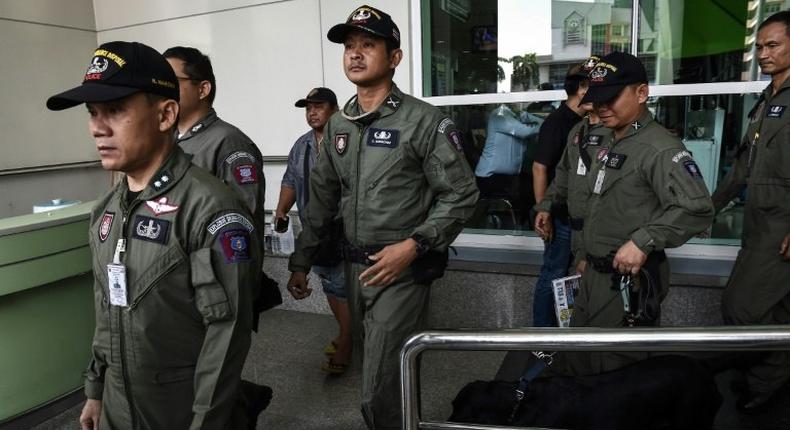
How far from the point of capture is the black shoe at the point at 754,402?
2.95m

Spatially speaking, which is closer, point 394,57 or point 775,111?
point 394,57

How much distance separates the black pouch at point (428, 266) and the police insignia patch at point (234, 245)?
3.03 feet

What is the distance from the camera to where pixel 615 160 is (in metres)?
2.55

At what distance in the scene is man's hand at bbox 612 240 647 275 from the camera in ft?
7.55

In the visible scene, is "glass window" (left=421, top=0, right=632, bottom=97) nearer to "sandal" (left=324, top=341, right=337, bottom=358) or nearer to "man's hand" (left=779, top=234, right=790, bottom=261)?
"man's hand" (left=779, top=234, right=790, bottom=261)

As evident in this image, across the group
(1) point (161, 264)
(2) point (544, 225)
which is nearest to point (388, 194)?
(1) point (161, 264)

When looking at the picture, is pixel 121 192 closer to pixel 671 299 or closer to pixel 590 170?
pixel 590 170

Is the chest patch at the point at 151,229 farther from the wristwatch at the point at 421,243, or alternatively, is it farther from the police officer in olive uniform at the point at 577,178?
A: the police officer in olive uniform at the point at 577,178

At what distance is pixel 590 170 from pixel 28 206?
512 cm

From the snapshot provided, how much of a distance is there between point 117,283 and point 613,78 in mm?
2163

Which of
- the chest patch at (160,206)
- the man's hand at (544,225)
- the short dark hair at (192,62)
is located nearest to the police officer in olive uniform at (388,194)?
the short dark hair at (192,62)

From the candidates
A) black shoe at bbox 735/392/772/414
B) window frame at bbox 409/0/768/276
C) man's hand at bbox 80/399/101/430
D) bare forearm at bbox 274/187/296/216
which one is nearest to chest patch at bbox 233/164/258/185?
man's hand at bbox 80/399/101/430

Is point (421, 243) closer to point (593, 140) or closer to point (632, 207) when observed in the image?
point (632, 207)

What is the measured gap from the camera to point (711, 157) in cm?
393
